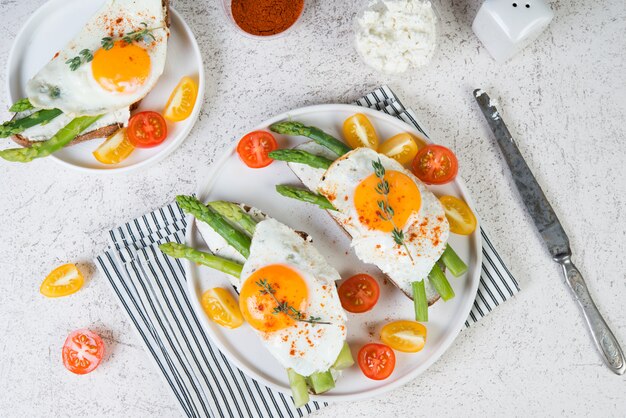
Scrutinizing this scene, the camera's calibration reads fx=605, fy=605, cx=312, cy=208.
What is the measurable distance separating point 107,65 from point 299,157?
137 centimetres

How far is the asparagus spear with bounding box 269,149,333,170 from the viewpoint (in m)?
4.00

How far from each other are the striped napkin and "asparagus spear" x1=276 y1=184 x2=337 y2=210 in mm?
792

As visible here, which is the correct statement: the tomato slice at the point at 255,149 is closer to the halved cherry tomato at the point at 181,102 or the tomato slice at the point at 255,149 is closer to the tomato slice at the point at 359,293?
the halved cherry tomato at the point at 181,102

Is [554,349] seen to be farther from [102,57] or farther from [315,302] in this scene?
[102,57]

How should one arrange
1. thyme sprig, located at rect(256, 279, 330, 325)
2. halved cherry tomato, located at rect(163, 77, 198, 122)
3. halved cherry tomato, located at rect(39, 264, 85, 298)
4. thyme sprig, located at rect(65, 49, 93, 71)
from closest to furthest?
1. thyme sprig, located at rect(256, 279, 330, 325)
2. thyme sprig, located at rect(65, 49, 93, 71)
3. halved cherry tomato, located at rect(163, 77, 198, 122)
4. halved cherry tomato, located at rect(39, 264, 85, 298)

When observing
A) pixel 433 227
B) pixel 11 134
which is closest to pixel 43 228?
pixel 11 134

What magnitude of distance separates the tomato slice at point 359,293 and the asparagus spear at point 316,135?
0.87 meters

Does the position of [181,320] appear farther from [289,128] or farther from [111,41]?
[111,41]

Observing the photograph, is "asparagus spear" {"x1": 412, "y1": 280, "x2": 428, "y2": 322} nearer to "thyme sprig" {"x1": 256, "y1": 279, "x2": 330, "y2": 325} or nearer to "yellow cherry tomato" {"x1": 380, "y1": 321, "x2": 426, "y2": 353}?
"yellow cherry tomato" {"x1": 380, "y1": 321, "x2": 426, "y2": 353}

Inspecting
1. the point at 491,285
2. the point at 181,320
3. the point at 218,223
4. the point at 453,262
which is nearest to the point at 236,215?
the point at 218,223

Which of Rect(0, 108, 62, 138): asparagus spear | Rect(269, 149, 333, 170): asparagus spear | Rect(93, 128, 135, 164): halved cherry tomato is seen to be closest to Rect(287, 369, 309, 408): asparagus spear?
Rect(269, 149, 333, 170): asparagus spear

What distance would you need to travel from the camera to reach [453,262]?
4.03 meters

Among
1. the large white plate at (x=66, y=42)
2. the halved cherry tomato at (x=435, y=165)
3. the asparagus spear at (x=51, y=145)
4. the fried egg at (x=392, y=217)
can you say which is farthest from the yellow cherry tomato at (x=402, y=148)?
the asparagus spear at (x=51, y=145)

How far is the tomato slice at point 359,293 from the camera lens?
4.07 m
